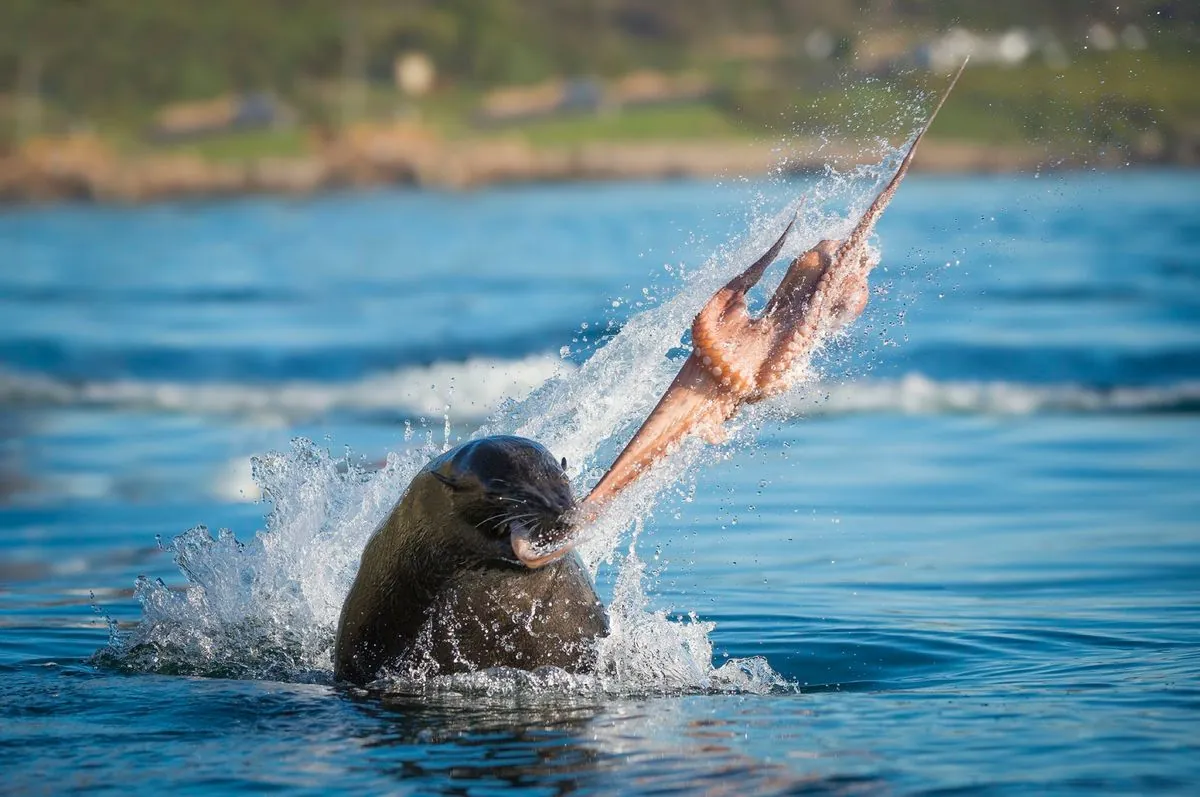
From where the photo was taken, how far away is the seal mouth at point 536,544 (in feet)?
17.5

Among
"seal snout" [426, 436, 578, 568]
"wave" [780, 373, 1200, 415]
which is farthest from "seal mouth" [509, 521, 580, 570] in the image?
"wave" [780, 373, 1200, 415]

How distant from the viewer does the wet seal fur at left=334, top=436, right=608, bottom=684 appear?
546cm

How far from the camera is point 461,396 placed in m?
17.8

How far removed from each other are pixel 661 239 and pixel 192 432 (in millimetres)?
20263

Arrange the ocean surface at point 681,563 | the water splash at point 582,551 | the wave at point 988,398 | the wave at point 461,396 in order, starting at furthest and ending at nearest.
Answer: the wave at point 461,396 → the wave at point 988,398 → the water splash at point 582,551 → the ocean surface at point 681,563

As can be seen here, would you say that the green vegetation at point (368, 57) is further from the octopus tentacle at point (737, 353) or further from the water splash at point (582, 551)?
the octopus tentacle at point (737, 353)

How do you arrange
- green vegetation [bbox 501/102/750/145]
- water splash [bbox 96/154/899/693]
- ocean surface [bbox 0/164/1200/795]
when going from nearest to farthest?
ocean surface [bbox 0/164/1200/795] < water splash [bbox 96/154/899/693] < green vegetation [bbox 501/102/750/145]

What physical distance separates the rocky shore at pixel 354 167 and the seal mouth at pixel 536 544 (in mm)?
61238

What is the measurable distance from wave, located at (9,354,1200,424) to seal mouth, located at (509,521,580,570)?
8254mm

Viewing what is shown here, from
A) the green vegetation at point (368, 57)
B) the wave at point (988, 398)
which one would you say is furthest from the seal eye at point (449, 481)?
the green vegetation at point (368, 57)

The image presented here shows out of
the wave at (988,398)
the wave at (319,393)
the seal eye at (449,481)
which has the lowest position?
the seal eye at (449,481)

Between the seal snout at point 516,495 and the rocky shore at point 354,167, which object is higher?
the rocky shore at point 354,167

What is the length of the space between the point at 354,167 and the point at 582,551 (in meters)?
69.2

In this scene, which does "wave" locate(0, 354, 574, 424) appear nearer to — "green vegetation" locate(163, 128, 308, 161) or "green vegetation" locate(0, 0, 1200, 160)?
"green vegetation" locate(0, 0, 1200, 160)
